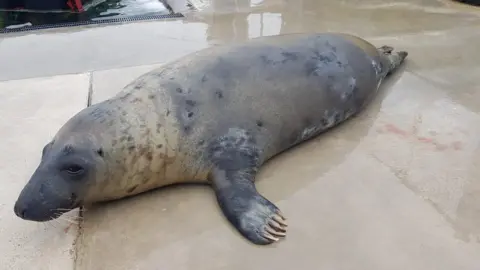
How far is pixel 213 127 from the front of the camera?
7.30ft

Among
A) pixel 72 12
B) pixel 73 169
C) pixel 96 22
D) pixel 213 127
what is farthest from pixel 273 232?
pixel 72 12

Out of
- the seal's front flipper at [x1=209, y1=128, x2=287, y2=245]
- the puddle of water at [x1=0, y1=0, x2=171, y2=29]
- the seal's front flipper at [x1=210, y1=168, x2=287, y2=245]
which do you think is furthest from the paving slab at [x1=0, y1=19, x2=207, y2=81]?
the seal's front flipper at [x1=210, y1=168, x2=287, y2=245]

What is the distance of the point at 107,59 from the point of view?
12.7 ft

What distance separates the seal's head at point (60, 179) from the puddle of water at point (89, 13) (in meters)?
3.60

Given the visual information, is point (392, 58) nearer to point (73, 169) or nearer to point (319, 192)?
point (319, 192)

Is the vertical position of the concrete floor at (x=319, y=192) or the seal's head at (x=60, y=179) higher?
the seal's head at (x=60, y=179)

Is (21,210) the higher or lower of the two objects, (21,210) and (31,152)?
the higher

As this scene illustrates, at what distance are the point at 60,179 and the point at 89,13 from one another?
4.26 metres

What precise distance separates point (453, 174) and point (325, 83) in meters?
0.72

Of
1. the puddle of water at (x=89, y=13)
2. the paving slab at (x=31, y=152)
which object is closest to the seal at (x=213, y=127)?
the paving slab at (x=31, y=152)

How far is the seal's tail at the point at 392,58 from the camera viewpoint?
10.5 feet

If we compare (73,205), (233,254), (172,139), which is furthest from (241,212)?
(73,205)

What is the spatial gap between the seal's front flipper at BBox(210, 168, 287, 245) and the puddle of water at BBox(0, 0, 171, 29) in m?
3.57

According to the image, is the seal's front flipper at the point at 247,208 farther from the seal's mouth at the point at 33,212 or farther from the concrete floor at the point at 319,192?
the seal's mouth at the point at 33,212
